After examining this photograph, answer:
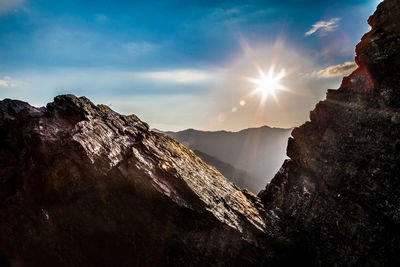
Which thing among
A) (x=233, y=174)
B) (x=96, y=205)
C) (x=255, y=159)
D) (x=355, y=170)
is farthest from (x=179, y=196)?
(x=255, y=159)

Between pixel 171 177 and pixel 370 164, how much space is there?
13.1 meters

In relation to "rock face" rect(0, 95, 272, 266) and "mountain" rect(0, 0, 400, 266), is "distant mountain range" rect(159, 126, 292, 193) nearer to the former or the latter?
"mountain" rect(0, 0, 400, 266)

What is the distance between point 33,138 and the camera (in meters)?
13.1

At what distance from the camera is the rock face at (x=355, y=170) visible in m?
13.8

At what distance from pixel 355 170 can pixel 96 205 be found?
16910mm

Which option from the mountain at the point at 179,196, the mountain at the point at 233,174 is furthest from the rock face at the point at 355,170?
the mountain at the point at 233,174

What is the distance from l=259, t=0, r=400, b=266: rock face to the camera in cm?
1379

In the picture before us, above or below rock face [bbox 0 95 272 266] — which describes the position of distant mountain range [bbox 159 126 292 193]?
above

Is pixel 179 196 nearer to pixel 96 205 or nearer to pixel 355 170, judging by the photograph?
pixel 96 205

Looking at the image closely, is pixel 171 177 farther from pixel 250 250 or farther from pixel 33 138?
pixel 33 138

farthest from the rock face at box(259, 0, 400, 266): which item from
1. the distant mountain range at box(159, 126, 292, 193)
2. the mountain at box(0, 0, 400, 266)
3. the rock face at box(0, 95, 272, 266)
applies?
the distant mountain range at box(159, 126, 292, 193)

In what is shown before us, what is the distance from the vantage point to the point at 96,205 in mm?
13672

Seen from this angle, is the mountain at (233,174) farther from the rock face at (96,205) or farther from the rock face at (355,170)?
the rock face at (96,205)

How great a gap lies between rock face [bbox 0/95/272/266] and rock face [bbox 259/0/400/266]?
3.71 m
